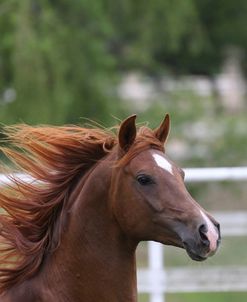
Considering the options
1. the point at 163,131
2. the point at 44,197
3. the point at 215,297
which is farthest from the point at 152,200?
the point at 215,297

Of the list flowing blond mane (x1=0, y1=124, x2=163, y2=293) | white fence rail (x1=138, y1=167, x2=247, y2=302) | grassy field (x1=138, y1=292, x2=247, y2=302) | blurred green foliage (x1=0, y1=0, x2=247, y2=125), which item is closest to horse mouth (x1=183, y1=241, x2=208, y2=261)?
flowing blond mane (x1=0, y1=124, x2=163, y2=293)

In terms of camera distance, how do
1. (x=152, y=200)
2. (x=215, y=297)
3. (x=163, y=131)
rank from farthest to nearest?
(x=215, y=297)
(x=163, y=131)
(x=152, y=200)

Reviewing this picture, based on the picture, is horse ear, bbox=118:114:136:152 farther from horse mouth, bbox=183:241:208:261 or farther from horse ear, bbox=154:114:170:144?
horse mouth, bbox=183:241:208:261

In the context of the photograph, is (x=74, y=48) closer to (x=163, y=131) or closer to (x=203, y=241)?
(x=163, y=131)

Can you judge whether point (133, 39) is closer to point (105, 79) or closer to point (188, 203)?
point (105, 79)

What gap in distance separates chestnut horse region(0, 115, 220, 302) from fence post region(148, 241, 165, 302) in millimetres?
3177

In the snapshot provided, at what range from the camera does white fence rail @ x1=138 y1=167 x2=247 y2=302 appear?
7.46m

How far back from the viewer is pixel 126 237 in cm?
432

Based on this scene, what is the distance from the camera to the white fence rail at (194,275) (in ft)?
24.5

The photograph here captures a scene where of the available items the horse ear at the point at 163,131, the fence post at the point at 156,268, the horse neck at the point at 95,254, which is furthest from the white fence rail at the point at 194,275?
the horse neck at the point at 95,254

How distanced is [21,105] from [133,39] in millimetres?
4970

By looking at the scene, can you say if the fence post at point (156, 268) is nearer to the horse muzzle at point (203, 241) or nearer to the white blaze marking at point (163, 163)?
the white blaze marking at point (163, 163)

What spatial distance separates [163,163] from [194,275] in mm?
4219

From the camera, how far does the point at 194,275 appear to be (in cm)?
834
